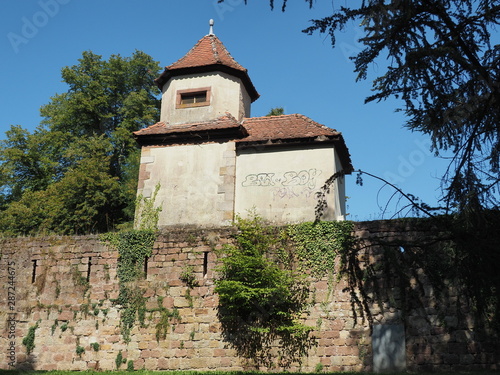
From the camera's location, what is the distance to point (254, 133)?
17016 millimetres

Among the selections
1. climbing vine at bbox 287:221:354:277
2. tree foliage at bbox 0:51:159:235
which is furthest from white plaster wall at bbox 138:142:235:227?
tree foliage at bbox 0:51:159:235

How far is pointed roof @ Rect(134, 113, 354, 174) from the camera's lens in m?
16.1

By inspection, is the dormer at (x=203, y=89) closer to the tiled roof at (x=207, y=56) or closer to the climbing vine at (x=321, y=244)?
the tiled roof at (x=207, y=56)

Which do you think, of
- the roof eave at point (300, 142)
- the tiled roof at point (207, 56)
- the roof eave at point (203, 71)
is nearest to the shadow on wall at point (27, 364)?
the roof eave at point (300, 142)

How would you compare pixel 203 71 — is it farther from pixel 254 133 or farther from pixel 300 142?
pixel 300 142

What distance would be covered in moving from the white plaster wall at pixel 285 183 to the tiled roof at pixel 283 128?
16.5 inches

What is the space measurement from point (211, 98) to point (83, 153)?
10.8 metres

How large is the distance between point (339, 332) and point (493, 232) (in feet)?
18.9

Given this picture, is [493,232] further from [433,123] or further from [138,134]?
[138,134]

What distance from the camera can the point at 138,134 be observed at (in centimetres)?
1720

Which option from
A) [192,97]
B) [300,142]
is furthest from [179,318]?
[192,97]

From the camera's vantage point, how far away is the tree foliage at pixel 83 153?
2447 centimetres

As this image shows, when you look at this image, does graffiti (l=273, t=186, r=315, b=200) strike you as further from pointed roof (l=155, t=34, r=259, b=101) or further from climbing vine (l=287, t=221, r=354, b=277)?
pointed roof (l=155, t=34, r=259, b=101)

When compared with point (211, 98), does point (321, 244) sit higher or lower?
lower
